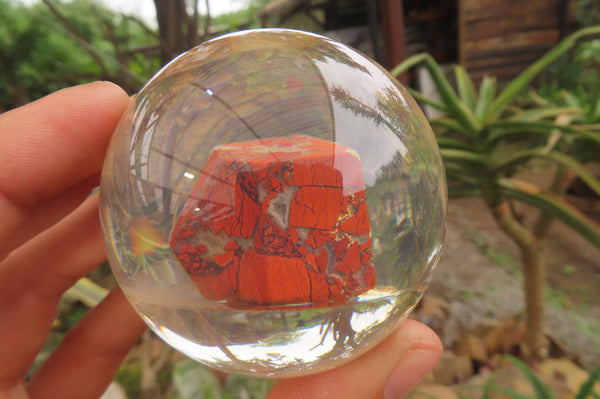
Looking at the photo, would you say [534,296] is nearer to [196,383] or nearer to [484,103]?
[484,103]

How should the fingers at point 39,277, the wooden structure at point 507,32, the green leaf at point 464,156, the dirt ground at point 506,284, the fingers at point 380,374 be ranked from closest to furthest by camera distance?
the fingers at point 380,374, the fingers at point 39,277, the green leaf at point 464,156, the dirt ground at point 506,284, the wooden structure at point 507,32

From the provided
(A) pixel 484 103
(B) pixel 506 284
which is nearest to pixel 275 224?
(A) pixel 484 103

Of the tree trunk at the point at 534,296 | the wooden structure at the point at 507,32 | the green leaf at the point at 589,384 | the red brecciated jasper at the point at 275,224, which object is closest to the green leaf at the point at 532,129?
the tree trunk at the point at 534,296

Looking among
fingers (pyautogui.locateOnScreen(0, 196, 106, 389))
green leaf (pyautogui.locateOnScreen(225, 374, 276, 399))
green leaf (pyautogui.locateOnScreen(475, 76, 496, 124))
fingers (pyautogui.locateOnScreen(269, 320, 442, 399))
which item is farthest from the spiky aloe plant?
fingers (pyautogui.locateOnScreen(0, 196, 106, 389))

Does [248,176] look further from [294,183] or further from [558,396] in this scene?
[558,396]

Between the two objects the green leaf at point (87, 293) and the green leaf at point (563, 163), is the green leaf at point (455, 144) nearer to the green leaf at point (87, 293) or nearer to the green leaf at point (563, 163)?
the green leaf at point (563, 163)

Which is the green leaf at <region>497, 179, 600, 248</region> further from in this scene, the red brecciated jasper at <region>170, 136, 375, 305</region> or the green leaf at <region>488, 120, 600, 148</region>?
the red brecciated jasper at <region>170, 136, 375, 305</region>
